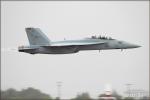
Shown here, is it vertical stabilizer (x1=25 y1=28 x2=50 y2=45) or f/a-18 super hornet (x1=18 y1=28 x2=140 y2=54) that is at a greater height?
vertical stabilizer (x1=25 y1=28 x2=50 y2=45)

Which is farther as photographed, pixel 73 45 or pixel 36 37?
pixel 36 37

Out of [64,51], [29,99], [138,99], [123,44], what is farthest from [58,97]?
[123,44]

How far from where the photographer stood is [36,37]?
1697 inches

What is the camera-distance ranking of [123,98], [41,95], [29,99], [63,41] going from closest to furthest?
[123,98], [29,99], [41,95], [63,41]

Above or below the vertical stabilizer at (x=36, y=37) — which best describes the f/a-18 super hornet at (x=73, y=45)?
below

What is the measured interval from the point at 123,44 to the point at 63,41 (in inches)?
207

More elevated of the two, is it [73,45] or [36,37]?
[36,37]

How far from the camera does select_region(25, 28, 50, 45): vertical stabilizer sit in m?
42.7

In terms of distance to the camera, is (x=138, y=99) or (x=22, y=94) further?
(x=22, y=94)

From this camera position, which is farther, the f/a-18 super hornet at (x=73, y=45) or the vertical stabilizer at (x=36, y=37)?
the vertical stabilizer at (x=36, y=37)

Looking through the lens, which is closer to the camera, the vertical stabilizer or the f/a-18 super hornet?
the f/a-18 super hornet

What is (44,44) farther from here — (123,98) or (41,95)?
(123,98)

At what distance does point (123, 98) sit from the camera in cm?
3278

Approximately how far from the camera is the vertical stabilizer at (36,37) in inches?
1681
